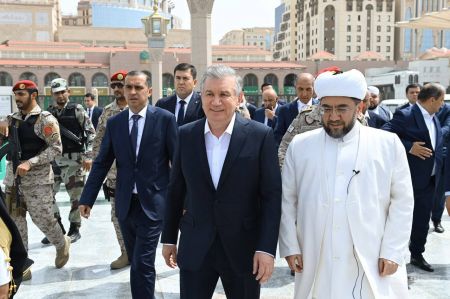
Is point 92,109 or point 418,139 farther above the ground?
point 92,109

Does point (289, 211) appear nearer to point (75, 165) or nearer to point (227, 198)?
point (227, 198)

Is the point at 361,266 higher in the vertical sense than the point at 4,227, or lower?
lower

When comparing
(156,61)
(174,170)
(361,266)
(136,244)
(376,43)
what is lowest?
(136,244)

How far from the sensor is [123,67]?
→ 57.1 m

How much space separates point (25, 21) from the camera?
82.1m

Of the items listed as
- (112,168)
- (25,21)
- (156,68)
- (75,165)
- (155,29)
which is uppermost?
(25,21)

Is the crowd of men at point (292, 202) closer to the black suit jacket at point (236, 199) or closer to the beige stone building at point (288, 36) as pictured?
the black suit jacket at point (236, 199)

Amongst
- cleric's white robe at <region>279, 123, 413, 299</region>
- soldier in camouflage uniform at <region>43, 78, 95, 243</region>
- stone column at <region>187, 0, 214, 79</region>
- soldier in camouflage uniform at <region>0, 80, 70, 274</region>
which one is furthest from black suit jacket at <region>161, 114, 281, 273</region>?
stone column at <region>187, 0, 214, 79</region>

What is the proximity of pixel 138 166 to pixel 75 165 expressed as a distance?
2800mm

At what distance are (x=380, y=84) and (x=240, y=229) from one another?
56.3 m

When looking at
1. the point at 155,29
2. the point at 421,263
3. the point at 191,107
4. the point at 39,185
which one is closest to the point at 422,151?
the point at 421,263

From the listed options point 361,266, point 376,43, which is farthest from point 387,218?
point 376,43

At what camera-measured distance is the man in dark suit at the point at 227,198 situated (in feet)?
8.36

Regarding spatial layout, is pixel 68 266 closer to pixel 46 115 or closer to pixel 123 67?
pixel 46 115
